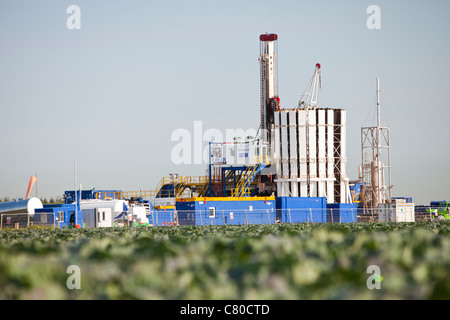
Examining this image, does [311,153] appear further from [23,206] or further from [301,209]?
[23,206]

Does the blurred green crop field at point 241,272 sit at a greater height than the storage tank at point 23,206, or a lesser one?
greater

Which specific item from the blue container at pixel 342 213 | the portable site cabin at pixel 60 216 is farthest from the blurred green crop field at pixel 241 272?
the blue container at pixel 342 213

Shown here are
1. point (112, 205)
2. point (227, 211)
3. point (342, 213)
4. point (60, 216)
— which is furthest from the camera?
point (342, 213)

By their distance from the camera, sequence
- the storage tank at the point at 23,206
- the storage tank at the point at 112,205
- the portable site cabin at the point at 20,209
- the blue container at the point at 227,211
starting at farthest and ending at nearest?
the blue container at the point at 227,211, the storage tank at the point at 112,205, the storage tank at the point at 23,206, the portable site cabin at the point at 20,209

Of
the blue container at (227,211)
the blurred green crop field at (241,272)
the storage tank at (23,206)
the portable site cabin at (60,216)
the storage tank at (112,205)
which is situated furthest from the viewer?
the blue container at (227,211)

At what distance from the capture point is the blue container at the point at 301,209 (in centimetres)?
4934

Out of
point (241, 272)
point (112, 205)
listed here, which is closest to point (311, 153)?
point (112, 205)

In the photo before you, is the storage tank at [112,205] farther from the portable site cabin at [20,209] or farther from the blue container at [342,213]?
the blue container at [342,213]

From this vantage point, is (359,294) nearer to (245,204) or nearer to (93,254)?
(93,254)

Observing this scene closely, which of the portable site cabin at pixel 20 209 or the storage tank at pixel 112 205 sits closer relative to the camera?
the portable site cabin at pixel 20 209

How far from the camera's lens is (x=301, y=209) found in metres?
50.1

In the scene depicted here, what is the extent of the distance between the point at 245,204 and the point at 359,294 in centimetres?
4584

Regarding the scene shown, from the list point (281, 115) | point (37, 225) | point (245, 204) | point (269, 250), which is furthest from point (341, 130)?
point (269, 250)

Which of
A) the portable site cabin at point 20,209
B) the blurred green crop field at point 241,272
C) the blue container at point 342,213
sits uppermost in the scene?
the blurred green crop field at point 241,272
